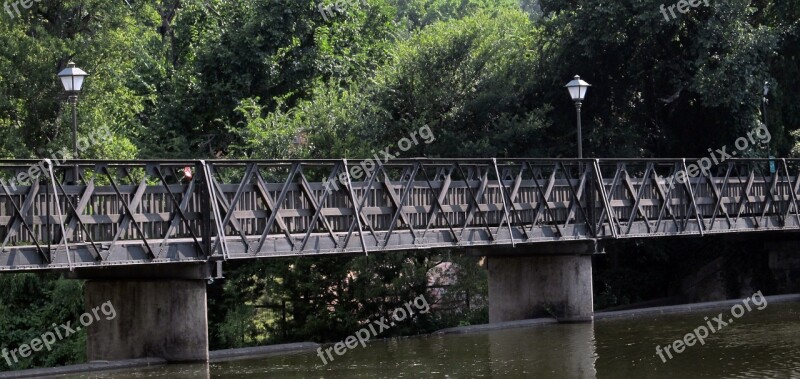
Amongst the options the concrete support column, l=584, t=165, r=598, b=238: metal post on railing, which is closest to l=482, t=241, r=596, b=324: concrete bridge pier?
the concrete support column

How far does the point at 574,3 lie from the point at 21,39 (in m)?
15.9

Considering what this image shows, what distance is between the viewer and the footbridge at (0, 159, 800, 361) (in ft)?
64.3

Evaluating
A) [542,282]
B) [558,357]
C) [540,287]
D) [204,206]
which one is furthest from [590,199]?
[204,206]

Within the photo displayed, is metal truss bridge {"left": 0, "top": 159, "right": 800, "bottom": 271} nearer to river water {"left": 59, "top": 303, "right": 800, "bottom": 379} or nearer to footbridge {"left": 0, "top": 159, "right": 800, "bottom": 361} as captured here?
footbridge {"left": 0, "top": 159, "right": 800, "bottom": 361}

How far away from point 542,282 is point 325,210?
264 inches

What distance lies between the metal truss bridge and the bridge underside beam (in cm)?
79

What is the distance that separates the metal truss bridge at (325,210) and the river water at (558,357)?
1.87m

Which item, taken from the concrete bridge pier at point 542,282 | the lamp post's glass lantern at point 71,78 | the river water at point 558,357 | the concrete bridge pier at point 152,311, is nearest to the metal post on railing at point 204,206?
the concrete bridge pier at point 152,311

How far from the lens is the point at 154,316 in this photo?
2138cm

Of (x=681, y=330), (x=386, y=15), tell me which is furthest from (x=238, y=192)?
(x=386, y=15)

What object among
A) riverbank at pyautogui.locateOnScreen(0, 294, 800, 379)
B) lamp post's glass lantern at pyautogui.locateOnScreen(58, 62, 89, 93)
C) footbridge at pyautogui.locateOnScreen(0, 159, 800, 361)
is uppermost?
lamp post's glass lantern at pyautogui.locateOnScreen(58, 62, 89, 93)

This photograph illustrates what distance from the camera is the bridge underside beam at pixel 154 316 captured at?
2120 centimetres

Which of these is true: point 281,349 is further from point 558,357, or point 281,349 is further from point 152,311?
point 558,357

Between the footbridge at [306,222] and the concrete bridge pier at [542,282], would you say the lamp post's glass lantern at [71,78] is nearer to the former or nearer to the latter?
the footbridge at [306,222]
